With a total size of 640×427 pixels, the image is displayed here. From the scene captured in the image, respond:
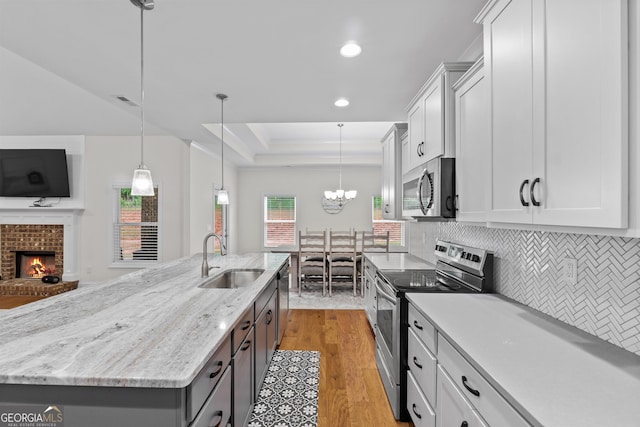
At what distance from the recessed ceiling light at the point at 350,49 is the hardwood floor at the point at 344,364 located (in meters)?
2.49

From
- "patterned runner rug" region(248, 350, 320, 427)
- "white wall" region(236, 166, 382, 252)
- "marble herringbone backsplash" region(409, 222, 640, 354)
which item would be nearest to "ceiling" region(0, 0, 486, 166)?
"marble herringbone backsplash" region(409, 222, 640, 354)

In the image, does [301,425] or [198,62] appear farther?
[198,62]

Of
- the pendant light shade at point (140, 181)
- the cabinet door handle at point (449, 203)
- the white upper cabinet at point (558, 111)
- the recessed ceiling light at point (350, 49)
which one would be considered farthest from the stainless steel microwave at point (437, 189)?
the pendant light shade at point (140, 181)

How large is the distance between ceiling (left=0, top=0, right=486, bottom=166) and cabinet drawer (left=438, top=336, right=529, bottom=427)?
177 centimetres

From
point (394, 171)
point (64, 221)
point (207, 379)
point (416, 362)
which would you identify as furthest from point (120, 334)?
point (64, 221)

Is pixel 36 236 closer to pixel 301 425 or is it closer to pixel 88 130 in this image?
pixel 88 130

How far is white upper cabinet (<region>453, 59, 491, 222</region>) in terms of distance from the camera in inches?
65.6

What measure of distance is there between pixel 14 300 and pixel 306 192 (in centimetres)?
557

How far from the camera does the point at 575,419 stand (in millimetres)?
800

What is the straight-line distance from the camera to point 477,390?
3.83 feet

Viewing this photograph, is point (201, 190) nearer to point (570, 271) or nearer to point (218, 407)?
point (218, 407)

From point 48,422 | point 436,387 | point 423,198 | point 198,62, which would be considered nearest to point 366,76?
point 423,198

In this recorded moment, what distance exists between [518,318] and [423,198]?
974 millimetres

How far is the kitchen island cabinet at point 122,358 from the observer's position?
1032 millimetres
